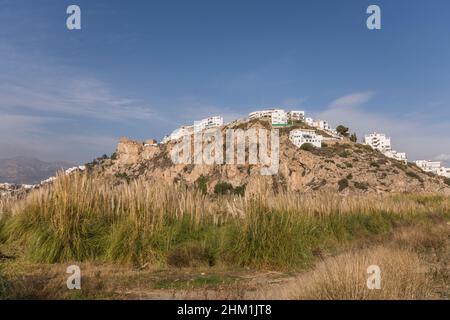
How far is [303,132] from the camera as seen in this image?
87250 mm

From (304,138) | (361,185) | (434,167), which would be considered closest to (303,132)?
(304,138)

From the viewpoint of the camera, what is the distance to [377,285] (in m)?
4.84

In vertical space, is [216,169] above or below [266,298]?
above

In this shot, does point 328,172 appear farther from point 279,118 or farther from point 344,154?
point 279,118

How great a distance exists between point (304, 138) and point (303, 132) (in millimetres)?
3407

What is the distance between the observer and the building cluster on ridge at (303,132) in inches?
3356

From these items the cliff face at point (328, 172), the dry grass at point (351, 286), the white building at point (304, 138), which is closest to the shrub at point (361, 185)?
the cliff face at point (328, 172)

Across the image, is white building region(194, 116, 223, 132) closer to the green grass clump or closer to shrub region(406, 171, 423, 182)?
shrub region(406, 171, 423, 182)

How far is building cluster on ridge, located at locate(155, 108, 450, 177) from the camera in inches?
3356

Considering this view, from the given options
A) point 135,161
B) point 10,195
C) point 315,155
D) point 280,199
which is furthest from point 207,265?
point 135,161

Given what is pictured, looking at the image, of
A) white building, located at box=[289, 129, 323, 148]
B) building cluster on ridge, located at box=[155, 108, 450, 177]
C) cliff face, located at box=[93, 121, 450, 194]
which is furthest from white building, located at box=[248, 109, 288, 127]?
cliff face, located at box=[93, 121, 450, 194]

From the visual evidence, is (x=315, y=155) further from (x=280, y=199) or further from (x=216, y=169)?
(x=280, y=199)
